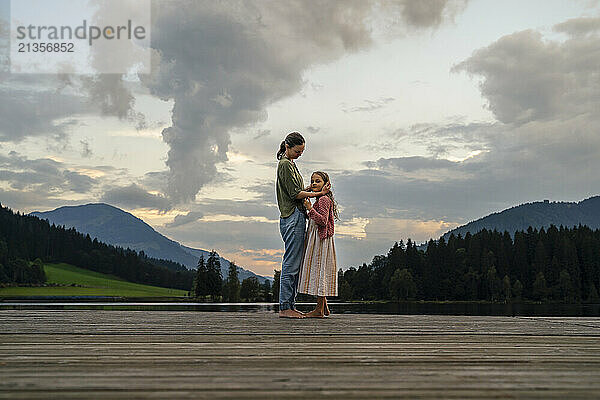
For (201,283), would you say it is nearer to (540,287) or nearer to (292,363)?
(540,287)

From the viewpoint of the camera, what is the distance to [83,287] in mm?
136750

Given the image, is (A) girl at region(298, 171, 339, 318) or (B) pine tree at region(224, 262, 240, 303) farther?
(B) pine tree at region(224, 262, 240, 303)

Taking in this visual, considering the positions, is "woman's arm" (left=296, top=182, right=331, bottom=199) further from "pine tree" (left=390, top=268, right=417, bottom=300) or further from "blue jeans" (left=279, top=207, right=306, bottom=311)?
"pine tree" (left=390, top=268, right=417, bottom=300)

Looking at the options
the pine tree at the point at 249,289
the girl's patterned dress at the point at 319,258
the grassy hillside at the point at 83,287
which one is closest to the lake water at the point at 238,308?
the girl's patterned dress at the point at 319,258

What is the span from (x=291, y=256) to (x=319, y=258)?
1.56 feet

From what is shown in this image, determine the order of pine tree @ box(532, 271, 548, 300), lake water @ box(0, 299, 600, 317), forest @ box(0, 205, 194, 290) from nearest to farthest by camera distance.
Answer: lake water @ box(0, 299, 600, 317) → pine tree @ box(532, 271, 548, 300) → forest @ box(0, 205, 194, 290)

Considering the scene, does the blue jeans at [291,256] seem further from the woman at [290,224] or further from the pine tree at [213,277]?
the pine tree at [213,277]

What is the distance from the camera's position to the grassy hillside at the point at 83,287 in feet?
390

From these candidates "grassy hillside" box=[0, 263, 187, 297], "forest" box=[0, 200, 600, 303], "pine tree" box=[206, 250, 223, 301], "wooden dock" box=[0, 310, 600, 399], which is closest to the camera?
"wooden dock" box=[0, 310, 600, 399]

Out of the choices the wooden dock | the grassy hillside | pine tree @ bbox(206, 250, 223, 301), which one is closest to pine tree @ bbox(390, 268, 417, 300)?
pine tree @ bbox(206, 250, 223, 301)

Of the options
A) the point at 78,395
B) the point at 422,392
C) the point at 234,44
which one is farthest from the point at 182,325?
the point at 234,44

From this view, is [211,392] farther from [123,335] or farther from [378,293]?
[378,293]

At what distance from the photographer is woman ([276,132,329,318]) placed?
9.04 meters

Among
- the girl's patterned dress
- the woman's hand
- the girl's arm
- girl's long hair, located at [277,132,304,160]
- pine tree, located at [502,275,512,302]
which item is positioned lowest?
pine tree, located at [502,275,512,302]
